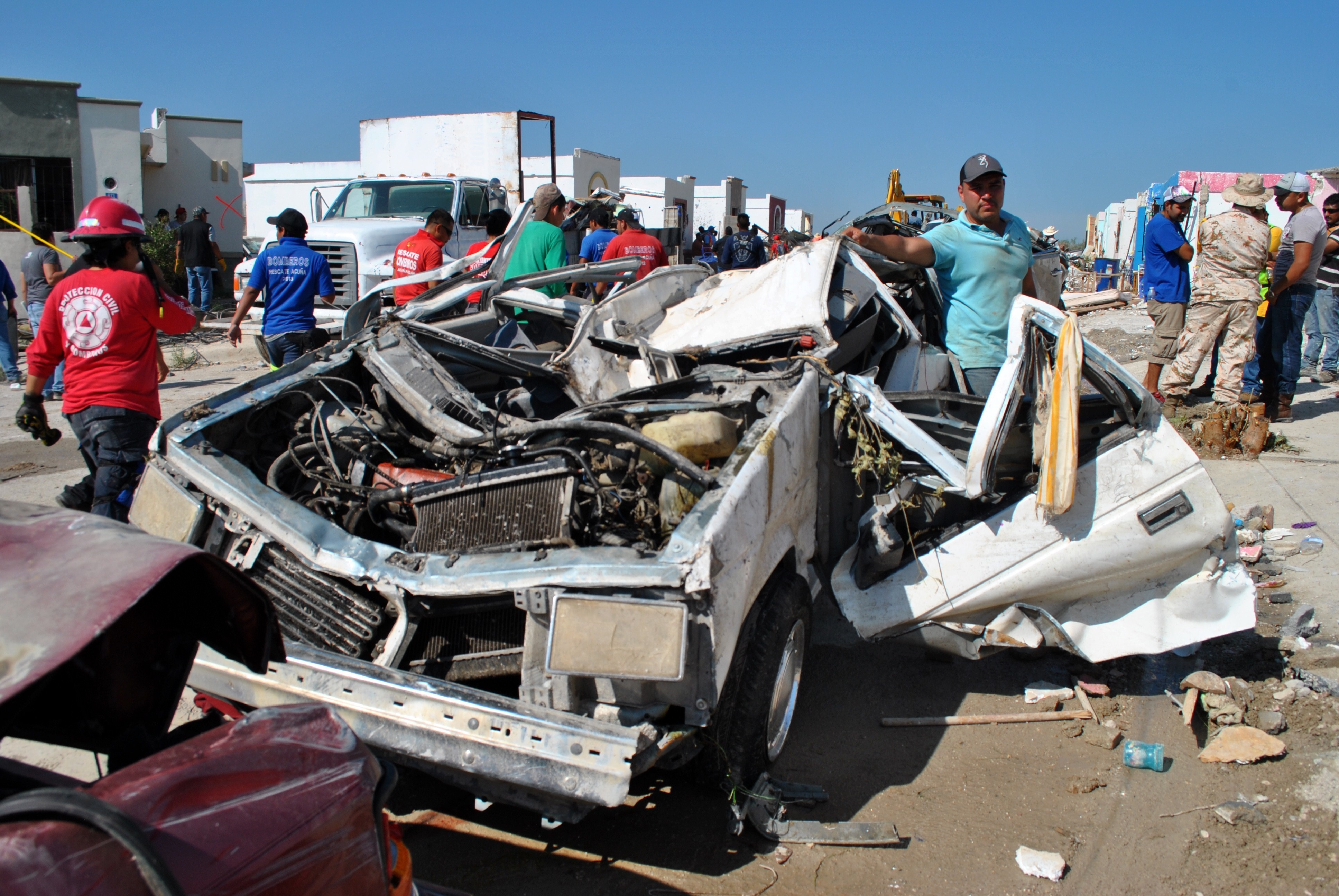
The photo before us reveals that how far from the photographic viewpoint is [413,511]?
3.16 metres

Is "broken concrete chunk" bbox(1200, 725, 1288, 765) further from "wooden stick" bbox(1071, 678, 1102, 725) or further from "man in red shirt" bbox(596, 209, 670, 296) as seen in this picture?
"man in red shirt" bbox(596, 209, 670, 296)

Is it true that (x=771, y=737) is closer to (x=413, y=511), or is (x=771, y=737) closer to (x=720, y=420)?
(x=720, y=420)

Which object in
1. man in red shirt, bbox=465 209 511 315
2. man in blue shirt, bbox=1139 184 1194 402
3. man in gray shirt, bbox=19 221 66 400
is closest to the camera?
man in red shirt, bbox=465 209 511 315

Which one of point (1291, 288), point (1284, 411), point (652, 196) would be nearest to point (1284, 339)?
point (1291, 288)

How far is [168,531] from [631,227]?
20.4 feet

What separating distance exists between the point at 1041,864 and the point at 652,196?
2235 cm

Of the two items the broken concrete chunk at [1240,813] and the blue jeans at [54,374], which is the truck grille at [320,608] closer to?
the broken concrete chunk at [1240,813]

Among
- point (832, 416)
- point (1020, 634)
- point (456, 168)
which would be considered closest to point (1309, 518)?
point (1020, 634)

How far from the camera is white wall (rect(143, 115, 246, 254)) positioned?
68.2 ft

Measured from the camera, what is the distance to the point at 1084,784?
10.2 ft

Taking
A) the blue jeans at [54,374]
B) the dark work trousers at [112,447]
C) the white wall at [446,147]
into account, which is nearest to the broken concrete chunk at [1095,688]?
the dark work trousers at [112,447]

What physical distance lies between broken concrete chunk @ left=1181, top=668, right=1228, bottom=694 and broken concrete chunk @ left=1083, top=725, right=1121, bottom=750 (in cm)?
39

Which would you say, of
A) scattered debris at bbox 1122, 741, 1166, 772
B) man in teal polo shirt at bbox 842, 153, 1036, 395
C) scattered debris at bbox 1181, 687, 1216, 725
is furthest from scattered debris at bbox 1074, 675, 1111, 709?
man in teal polo shirt at bbox 842, 153, 1036, 395

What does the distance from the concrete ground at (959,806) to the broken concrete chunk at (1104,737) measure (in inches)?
0.7
